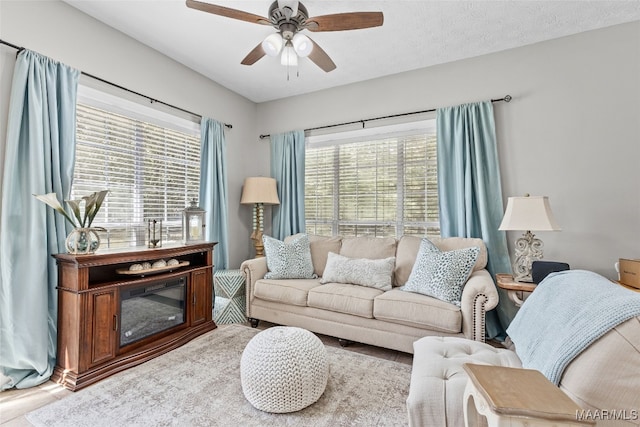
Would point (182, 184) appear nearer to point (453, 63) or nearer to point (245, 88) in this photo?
point (245, 88)

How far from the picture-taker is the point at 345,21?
185cm

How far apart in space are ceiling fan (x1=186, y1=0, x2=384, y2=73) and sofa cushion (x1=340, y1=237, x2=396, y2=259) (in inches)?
72.8

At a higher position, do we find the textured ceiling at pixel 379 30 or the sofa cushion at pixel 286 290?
the textured ceiling at pixel 379 30

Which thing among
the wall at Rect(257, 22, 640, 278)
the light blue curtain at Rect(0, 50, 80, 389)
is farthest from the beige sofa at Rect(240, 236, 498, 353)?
the light blue curtain at Rect(0, 50, 80, 389)

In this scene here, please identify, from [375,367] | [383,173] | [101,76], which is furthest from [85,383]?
[383,173]

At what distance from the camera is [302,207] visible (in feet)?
12.5

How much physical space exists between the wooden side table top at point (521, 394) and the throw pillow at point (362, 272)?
1.65 meters

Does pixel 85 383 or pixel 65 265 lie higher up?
pixel 65 265

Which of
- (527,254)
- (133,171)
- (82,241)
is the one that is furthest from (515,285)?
(133,171)

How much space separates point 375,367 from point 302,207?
84.6 inches

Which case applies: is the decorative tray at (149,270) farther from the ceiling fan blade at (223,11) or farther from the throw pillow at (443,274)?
the throw pillow at (443,274)

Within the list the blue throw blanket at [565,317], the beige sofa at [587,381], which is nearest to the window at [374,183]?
the blue throw blanket at [565,317]

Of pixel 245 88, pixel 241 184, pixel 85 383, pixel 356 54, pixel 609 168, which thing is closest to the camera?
pixel 85 383

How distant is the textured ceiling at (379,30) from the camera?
7.34 feet
